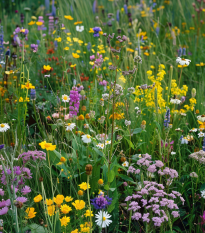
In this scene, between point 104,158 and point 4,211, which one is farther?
point 104,158

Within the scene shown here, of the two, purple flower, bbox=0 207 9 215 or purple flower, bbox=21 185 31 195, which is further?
purple flower, bbox=21 185 31 195

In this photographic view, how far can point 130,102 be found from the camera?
2.03 meters

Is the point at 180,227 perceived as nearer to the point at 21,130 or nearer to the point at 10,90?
the point at 21,130

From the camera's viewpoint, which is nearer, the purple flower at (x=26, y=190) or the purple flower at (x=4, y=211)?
the purple flower at (x=4, y=211)

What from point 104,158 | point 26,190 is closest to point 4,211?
point 26,190

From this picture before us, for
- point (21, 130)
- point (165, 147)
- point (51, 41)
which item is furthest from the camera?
point (51, 41)

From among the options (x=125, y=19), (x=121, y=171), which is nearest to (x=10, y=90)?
(x=121, y=171)

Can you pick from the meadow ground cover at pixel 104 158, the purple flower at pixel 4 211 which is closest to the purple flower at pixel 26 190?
the meadow ground cover at pixel 104 158

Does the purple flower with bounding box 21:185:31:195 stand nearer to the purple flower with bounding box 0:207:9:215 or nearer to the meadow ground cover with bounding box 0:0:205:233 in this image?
the meadow ground cover with bounding box 0:0:205:233

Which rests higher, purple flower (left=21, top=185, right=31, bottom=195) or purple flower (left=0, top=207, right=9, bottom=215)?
purple flower (left=21, top=185, right=31, bottom=195)

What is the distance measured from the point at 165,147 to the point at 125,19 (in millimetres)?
3674

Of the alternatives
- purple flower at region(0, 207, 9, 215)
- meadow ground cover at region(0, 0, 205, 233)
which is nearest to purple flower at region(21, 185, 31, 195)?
meadow ground cover at region(0, 0, 205, 233)

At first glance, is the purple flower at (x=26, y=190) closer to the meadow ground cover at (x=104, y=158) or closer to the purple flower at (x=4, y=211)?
the meadow ground cover at (x=104, y=158)

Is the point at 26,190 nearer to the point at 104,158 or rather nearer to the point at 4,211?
the point at 4,211
